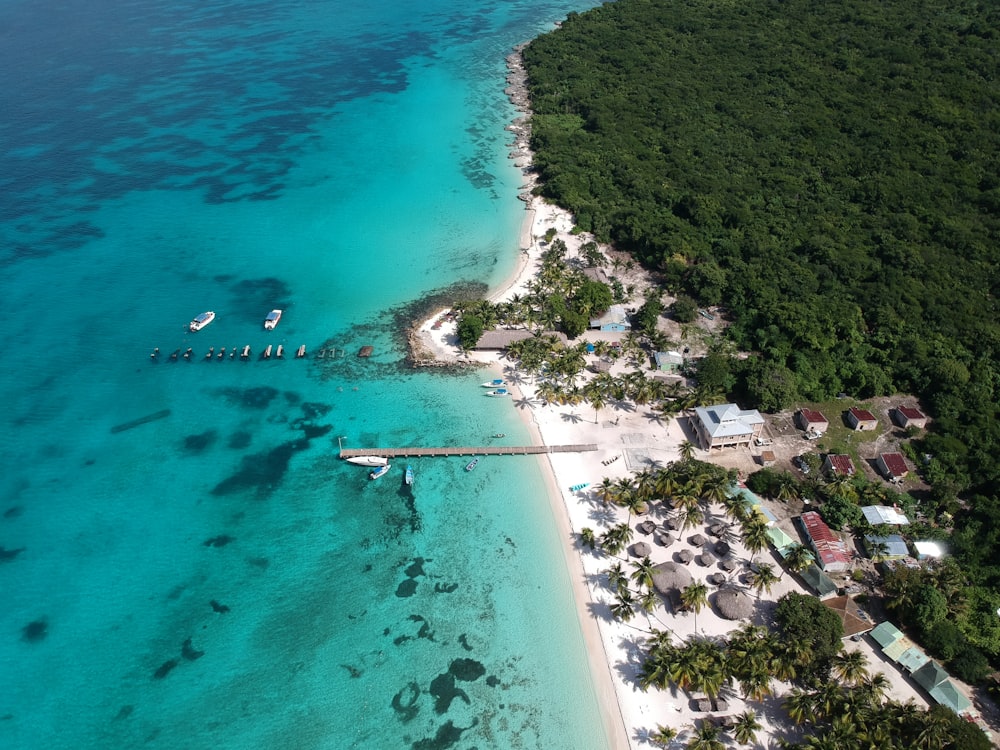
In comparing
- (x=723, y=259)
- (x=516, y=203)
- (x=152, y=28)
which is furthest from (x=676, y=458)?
(x=152, y=28)

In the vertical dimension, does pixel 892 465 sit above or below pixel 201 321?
above

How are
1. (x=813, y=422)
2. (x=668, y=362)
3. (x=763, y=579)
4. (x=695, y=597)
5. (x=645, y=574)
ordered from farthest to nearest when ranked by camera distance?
1. (x=668, y=362)
2. (x=813, y=422)
3. (x=645, y=574)
4. (x=763, y=579)
5. (x=695, y=597)

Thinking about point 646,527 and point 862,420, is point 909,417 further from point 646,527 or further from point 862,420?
point 646,527

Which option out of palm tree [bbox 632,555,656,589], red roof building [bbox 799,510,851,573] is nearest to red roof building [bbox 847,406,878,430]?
red roof building [bbox 799,510,851,573]

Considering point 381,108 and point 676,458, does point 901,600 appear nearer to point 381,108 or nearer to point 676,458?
point 676,458

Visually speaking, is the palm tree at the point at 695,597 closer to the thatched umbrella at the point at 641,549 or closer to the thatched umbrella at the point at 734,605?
the thatched umbrella at the point at 734,605

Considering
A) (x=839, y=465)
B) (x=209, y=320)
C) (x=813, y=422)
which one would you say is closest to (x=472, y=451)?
(x=813, y=422)
